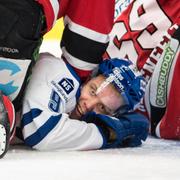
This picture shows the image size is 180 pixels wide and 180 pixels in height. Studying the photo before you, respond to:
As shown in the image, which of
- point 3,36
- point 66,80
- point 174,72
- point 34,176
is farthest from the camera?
point 174,72

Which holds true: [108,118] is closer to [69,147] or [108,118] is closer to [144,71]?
[69,147]

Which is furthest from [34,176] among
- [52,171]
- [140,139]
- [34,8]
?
[140,139]

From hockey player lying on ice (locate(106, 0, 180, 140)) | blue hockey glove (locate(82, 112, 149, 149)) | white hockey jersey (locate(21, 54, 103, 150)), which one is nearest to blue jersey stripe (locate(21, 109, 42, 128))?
white hockey jersey (locate(21, 54, 103, 150))

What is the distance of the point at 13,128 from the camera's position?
1.06 m

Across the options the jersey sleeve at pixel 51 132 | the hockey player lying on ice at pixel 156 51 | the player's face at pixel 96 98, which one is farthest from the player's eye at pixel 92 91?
the hockey player lying on ice at pixel 156 51

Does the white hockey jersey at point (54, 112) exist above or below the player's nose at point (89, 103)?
above

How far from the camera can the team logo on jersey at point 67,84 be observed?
1.16m

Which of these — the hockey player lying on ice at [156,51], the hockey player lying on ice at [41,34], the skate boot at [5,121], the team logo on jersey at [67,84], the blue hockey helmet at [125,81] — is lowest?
the hockey player lying on ice at [156,51]

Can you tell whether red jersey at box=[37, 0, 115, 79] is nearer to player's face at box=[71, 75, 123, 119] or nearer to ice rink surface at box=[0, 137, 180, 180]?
player's face at box=[71, 75, 123, 119]

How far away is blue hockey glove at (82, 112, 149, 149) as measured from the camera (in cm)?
120

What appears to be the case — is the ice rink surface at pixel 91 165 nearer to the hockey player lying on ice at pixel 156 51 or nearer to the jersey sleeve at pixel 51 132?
the jersey sleeve at pixel 51 132

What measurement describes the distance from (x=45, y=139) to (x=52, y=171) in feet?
0.72

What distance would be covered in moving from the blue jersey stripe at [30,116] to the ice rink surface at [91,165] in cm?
5

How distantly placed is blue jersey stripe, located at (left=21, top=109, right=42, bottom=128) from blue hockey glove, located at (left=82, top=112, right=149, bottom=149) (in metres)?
0.16
